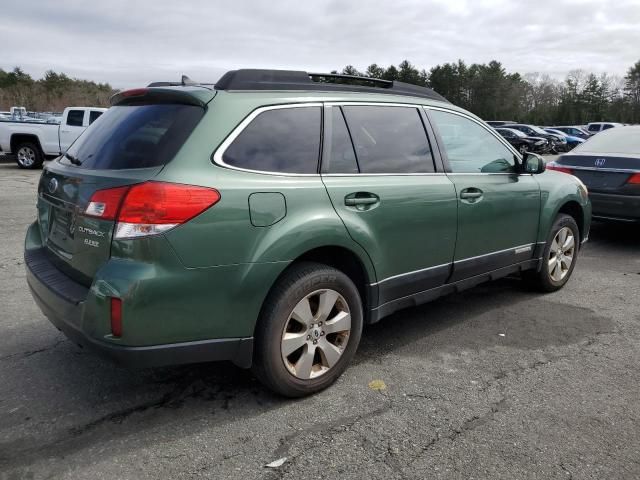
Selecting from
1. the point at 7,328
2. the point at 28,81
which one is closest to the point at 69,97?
the point at 28,81

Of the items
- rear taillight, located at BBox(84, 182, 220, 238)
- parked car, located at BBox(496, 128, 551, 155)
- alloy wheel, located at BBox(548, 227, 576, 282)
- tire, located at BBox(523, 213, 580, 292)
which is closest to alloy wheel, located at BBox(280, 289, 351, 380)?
rear taillight, located at BBox(84, 182, 220, 238)

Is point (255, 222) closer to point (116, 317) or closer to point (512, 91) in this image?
point (116, 317)

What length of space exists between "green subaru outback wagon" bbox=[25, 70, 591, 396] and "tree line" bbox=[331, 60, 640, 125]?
63.2 m

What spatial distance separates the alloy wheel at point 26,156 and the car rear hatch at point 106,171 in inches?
595

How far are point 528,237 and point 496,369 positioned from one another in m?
1.52

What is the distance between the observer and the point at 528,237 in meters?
4.65

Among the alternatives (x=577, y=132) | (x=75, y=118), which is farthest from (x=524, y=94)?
(x=75, y=118)

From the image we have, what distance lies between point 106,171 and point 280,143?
91 cm

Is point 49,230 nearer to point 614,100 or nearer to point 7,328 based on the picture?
point 7,328

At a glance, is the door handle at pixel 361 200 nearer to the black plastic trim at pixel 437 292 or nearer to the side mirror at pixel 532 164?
the black plastic trim at pixel 437 292

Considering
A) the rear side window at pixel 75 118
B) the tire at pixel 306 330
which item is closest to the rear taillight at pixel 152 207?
the tire at pixel 306 330

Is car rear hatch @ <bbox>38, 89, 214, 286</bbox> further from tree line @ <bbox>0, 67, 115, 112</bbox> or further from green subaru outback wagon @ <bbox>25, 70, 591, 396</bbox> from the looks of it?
tree line @ <bbox>0, 67, 115, 112</bbox>

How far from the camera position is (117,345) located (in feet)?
8.30

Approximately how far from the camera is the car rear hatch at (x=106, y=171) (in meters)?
2.62
